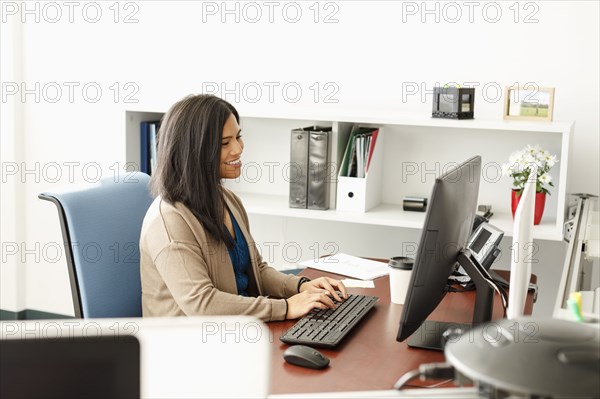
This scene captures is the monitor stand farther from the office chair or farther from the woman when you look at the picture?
the office chair

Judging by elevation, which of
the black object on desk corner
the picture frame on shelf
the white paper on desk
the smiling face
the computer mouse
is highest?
the picture frame on shelf

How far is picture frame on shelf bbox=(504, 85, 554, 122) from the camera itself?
8.89ft

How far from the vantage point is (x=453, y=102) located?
9.11 ft

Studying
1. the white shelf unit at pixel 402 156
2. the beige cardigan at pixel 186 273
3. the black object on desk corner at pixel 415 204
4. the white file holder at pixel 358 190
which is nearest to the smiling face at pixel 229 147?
the beige cardigan at pixel 186 273

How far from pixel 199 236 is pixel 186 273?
12 centimetres

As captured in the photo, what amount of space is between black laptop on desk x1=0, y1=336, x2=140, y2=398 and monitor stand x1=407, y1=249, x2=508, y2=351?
40.4 inches

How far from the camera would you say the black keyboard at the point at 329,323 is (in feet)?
5.58

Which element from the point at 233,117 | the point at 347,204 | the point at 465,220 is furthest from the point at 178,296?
the point at 347,204

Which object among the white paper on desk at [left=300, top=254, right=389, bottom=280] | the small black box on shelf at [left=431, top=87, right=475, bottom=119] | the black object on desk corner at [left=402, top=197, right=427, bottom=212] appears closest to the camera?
the white paper on desk at [left=300, top=254, right=389, bottom=280]

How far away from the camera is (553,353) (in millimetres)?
806

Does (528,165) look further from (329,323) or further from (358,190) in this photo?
(329,323)

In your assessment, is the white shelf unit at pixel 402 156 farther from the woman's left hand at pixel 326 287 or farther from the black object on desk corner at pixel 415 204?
the woman's left hand at pixel 326 287

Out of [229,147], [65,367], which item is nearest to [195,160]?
[229,147]

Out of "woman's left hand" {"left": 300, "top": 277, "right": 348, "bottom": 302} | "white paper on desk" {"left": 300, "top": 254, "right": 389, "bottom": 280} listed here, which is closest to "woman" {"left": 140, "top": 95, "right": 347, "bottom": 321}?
"woman's left hand" {"left": 300, "top": 277, "right": 348, "bottom": 302}
